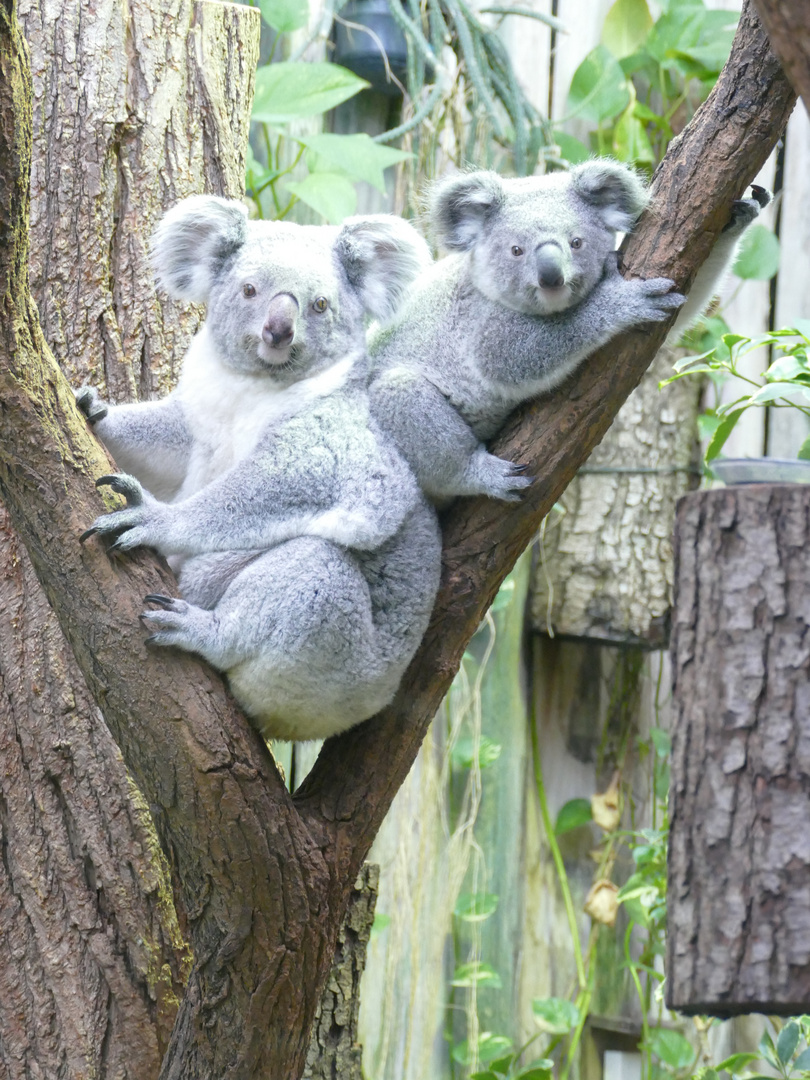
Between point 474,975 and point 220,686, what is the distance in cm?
225

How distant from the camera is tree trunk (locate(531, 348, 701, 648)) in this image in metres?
4.08

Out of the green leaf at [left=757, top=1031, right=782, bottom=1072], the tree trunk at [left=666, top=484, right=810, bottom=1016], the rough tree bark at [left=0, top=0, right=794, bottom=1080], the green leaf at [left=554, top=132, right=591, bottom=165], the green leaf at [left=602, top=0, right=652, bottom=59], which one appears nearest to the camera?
the tree trunk at [left=666, top=484, right=810, bottom=1016]

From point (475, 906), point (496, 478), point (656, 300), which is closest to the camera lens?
point (656, 300)

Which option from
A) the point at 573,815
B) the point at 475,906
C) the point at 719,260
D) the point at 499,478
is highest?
the point at 719,260

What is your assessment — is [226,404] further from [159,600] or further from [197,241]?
[159,600]

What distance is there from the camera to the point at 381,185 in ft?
12.1

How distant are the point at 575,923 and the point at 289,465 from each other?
102 inches

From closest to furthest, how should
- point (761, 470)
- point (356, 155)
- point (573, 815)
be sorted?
1. point (761, 470)
2. point (356, 155)
3. point (573, 815)

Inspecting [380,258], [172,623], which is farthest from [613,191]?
[172,623]

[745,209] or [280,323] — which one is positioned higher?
[745,209]

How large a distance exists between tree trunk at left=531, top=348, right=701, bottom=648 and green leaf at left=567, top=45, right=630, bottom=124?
103 centimetres

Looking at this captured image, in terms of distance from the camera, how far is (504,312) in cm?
257

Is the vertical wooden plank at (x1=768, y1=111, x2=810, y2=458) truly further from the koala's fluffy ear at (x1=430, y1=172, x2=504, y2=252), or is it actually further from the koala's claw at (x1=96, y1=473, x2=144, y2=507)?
the koala's claw at (x1=96, y1=473, x2=144, y2=507)

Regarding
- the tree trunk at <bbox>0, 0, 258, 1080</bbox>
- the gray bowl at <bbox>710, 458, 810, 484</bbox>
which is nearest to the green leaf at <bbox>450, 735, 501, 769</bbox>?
the tree trunk at <bbox>0, 0, 258, 1080</bbox>
